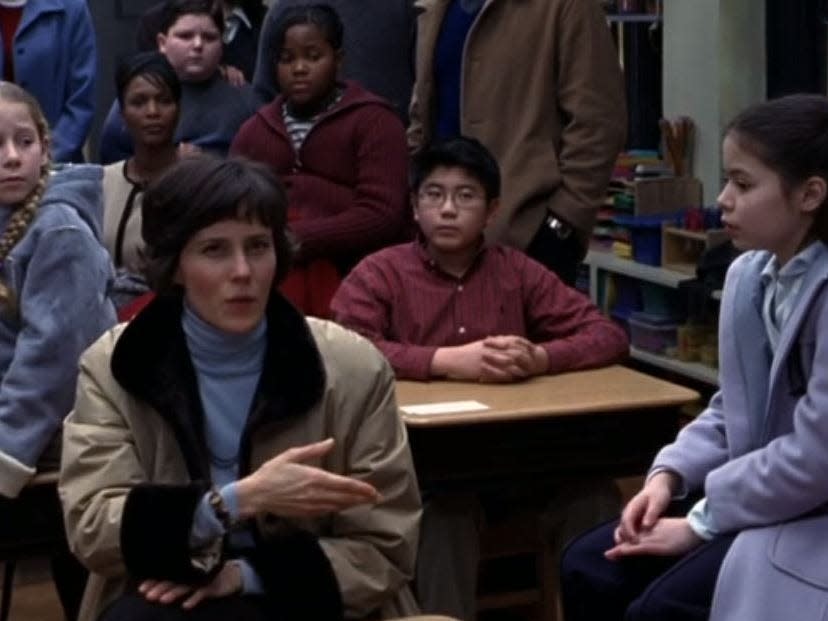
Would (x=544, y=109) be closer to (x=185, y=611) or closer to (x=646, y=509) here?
(x=646, y=509)

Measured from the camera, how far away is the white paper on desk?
11.9 feet

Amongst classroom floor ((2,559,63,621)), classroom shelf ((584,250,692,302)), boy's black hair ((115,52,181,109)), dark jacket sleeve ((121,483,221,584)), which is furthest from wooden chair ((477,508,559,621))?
classroom shelf ((584,250,692,302))

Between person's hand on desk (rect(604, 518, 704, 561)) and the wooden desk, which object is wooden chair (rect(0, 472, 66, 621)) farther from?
person's hand on desk (rect(604, 518, 704, 561))

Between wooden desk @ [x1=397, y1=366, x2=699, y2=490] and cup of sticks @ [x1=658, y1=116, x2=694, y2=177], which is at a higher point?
cup of sticks @ [x1=658, y1=116, x2=694, y2=177]

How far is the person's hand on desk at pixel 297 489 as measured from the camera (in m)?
2.71

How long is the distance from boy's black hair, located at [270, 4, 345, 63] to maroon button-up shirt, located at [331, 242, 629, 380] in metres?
0.76

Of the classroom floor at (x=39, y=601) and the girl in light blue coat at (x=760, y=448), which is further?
the classroom floor at (x=39, y=601)

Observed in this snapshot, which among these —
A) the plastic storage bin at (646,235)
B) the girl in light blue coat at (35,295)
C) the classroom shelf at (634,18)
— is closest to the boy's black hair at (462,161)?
the girl in light blue coat at (35,295)

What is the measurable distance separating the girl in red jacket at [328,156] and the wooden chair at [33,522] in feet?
4.22

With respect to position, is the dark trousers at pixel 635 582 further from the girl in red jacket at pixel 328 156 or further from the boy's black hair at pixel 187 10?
the boy's black hair at pixel 187 10

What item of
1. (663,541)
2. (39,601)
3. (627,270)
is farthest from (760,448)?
(627,270)

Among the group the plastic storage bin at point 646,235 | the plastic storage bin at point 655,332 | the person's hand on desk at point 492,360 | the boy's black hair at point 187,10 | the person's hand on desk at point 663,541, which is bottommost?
the plastic storage bin at point 655,332

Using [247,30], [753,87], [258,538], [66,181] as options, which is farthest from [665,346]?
[258,538]

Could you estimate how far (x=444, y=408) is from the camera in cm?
367
